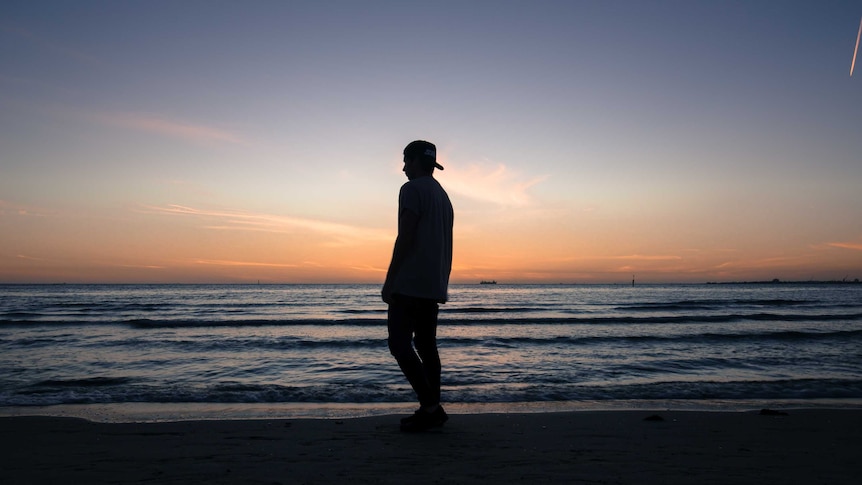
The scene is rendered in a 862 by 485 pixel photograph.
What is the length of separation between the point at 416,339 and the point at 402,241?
2.56 ft

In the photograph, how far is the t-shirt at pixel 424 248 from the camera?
3639 mm

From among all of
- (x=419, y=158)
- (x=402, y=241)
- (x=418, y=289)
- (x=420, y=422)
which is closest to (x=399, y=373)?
(x=420, y=422)

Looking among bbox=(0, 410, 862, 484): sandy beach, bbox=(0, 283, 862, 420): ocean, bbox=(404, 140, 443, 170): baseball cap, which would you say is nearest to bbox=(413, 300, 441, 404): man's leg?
bbox=(0, 410, 862, 484): sandy beach

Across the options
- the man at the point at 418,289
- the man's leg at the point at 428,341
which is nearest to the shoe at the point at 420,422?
the man at the point at 418,289

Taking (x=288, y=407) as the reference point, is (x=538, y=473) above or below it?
above

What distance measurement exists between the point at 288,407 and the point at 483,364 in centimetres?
401

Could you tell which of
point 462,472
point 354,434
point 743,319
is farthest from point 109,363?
point 743,319

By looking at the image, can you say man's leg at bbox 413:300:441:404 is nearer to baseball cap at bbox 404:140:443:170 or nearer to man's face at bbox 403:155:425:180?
man's face at bbox 403:155:425:180

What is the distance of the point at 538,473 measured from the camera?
2.73m

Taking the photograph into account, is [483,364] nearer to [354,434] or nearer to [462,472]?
[354,434]

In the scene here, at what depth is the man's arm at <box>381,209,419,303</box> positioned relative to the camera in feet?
12.0

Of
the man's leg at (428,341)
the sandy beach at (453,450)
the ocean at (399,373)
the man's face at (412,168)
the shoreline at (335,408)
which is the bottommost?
the ocean at (399,373)

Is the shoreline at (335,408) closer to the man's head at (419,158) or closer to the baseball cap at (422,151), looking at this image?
the man's head at (419,158)

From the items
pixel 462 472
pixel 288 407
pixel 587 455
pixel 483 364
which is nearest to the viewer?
pixel 462 472
